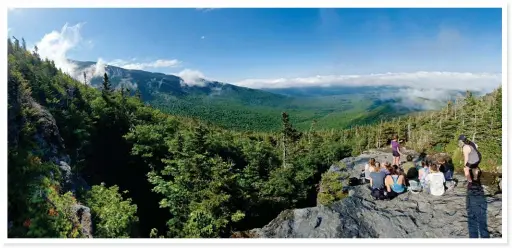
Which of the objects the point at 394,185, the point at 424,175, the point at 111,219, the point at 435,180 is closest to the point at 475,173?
the point at 435,180

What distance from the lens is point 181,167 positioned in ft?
48.7

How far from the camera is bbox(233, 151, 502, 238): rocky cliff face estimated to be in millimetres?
6746

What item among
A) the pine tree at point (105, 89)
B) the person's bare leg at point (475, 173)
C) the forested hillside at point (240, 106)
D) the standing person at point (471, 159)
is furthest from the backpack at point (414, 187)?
the forested hillside at point (240, 106)

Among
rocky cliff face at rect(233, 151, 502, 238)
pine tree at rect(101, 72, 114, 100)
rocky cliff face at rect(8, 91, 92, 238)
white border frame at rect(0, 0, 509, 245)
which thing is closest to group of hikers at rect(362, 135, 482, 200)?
rocky cliff face at rect(233, 151, 502, 238)

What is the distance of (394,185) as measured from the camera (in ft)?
25.4

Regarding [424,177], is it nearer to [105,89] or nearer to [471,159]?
[471,159]

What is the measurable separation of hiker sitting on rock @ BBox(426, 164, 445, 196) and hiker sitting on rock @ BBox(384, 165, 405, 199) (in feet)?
1.80

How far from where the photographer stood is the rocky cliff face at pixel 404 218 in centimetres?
675

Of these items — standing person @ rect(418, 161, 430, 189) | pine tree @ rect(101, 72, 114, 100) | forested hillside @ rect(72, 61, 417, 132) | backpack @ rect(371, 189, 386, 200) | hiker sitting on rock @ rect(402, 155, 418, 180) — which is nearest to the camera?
standing person @ rect(418, 161, 430, 189)

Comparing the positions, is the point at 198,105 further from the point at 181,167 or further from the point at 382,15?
the point at 382,15

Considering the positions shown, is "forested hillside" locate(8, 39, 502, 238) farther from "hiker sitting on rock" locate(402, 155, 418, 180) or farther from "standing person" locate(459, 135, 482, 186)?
"hiker sitting on rock" locate(402, 155, 418, 180)
